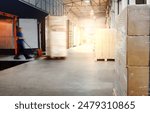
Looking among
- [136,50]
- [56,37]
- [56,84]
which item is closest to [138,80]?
[136,50]

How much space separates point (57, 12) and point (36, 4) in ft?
19.9

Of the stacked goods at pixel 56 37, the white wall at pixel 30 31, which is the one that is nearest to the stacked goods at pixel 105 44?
the stacked goods at pixel 56 37

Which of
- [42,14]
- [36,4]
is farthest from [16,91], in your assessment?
[42,14]

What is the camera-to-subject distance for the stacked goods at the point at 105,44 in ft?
34.6

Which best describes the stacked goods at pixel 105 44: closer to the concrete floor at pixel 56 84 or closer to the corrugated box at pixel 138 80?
the concrete floor at pixel 56 84

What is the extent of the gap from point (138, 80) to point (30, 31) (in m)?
13.0

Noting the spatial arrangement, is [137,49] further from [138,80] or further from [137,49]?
[138,80]

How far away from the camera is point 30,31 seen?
50.1 ft

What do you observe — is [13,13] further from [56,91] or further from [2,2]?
[56,91]

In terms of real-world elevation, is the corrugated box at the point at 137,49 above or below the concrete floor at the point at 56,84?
above

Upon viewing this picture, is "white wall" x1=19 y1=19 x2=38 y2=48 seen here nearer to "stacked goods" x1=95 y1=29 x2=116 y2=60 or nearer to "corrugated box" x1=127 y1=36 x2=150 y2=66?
"stacked goods" x1=95 y1=29 x2=116 y2=60

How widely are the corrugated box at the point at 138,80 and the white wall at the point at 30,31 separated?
41.3ft

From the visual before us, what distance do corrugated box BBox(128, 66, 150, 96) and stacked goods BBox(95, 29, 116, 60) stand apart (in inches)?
294

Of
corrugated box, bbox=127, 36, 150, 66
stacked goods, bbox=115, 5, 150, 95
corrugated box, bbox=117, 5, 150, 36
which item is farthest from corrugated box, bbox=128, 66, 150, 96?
corrugated box, bbox=117, 5, 150, 36
